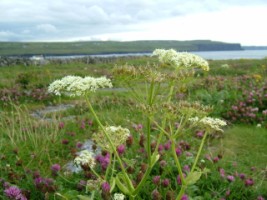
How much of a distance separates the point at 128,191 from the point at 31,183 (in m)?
2.47

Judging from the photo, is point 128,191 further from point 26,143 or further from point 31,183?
point 26,143

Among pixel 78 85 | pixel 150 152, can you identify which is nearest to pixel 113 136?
pixel 150 152

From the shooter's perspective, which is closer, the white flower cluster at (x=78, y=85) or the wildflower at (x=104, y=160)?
the white flower cluster at (x=78, y=85)

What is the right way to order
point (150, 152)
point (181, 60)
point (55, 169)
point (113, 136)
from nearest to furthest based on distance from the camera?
point (150, 152) → point (181, 60) → point (113, 136) → point (55, 169)

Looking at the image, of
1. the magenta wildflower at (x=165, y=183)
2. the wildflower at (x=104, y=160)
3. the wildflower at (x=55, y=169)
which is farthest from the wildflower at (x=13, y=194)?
the magenta wildflower at (x=165, y=183)

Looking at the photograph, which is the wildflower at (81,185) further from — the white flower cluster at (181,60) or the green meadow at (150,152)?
the white flower cluster at (181,60)

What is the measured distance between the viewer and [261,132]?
32.9ft

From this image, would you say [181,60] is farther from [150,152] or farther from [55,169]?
[55,169]

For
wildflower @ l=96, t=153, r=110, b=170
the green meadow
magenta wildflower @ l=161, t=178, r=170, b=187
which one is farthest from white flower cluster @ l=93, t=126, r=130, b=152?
wildflower @ l=96, t=153, r=110, b=170

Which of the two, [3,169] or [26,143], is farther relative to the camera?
[26,143]

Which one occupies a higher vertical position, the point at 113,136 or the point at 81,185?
the point at 113,136

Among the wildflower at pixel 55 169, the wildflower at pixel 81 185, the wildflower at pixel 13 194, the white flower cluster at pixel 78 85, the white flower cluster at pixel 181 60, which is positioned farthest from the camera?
the wildflower at pixel 55 169

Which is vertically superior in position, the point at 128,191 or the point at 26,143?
the point at 128,191

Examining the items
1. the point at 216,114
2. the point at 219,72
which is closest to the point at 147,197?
the point at 216,114
